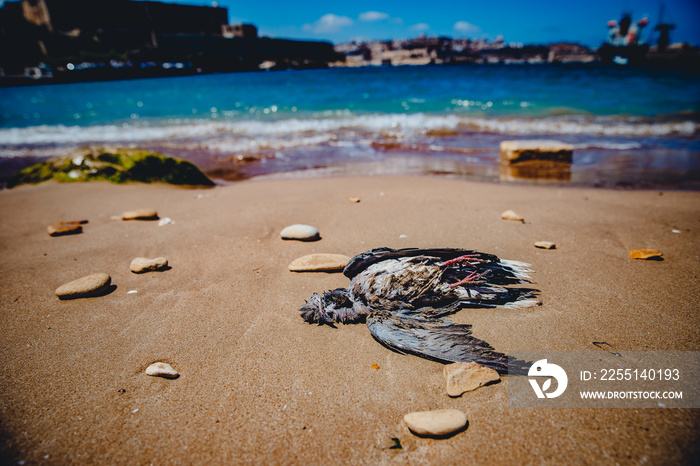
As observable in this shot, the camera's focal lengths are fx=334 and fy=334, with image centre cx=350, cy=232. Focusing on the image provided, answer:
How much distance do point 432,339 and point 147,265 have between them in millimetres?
2154

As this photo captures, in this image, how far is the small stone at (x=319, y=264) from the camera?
8.18 feet

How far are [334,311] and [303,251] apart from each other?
0.96 meters

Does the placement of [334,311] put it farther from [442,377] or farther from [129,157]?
[129,157]

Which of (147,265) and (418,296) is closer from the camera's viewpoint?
(418,296)

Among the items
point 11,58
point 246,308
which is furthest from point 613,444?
point 11,58

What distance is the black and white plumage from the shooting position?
1805 millimetres

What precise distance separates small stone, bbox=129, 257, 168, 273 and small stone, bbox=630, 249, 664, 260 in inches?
143

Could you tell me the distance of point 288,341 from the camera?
188 centimetres

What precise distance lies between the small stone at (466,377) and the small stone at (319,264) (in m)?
1.13

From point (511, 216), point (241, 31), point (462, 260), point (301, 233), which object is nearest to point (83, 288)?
point (301, 233)

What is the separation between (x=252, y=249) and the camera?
9.51ft

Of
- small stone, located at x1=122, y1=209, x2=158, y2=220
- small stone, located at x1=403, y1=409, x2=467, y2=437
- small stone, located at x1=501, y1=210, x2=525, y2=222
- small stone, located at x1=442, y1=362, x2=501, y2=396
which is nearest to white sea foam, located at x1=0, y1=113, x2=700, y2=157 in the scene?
small stone, located at x1=122, y1=209, x2=158, y2=220

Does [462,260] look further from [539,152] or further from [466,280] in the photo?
[539,152]

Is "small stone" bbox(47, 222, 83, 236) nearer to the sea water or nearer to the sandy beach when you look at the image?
the sandy beach
